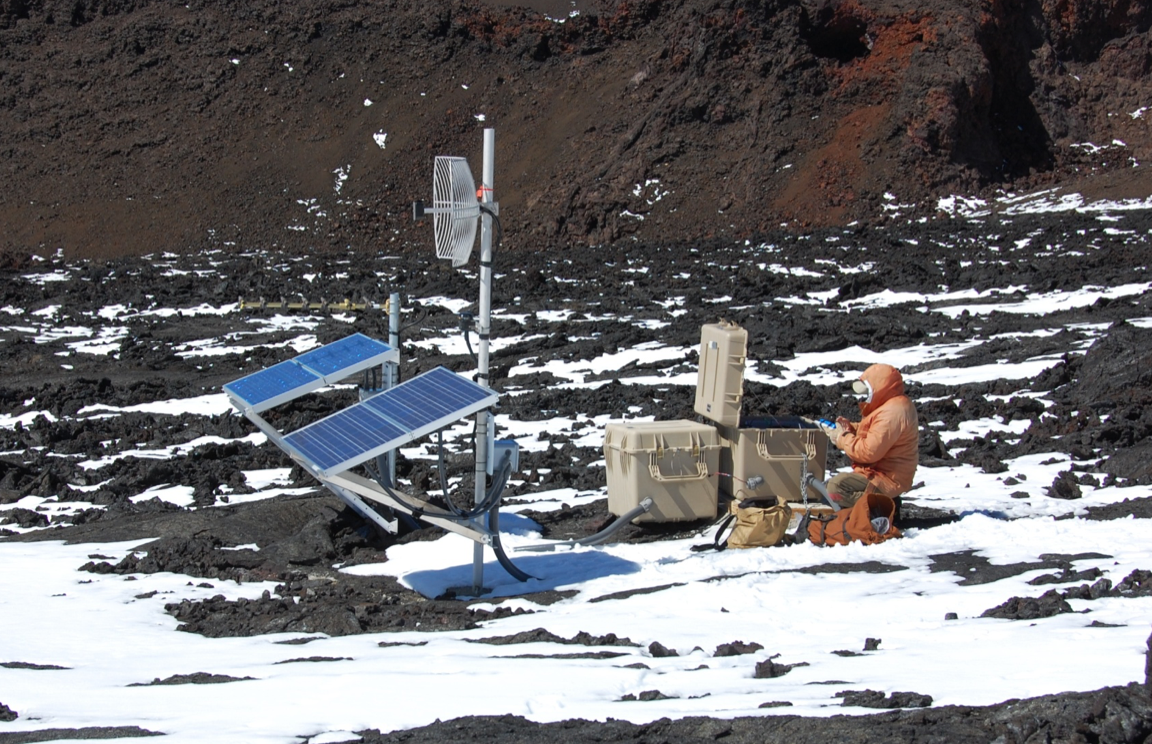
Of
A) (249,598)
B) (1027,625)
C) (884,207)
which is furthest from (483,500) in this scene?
(884,207)

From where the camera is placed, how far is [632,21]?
2095 inches

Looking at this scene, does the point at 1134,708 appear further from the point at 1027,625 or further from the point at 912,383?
the point at 912,383

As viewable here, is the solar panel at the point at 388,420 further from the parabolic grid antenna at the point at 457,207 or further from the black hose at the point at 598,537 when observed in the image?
the black hose at the point at 598,537

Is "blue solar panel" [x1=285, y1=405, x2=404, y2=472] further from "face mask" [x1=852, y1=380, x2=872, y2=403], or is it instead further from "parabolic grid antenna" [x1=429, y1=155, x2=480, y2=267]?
"face mask" [x1=852, y1=380, x2=872, y2=403]

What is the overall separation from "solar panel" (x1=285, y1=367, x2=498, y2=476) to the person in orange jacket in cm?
269

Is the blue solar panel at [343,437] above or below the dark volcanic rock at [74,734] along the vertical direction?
above

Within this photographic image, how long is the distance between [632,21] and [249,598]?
1907 inches

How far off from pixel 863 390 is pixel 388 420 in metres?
3.35

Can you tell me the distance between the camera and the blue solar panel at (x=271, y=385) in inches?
335

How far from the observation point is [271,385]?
885 cm

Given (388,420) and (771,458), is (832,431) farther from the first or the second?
(388,420)

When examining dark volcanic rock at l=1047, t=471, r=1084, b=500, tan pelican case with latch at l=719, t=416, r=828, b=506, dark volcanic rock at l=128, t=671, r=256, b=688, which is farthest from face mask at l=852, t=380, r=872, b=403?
dark volcanic rock at l=128, t=671, r=256, b=688

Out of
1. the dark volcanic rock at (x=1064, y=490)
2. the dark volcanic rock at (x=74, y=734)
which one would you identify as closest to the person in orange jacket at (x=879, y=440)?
the dark volcanic rock at (x=1064, y=490)

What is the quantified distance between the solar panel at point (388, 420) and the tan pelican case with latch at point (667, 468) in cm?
169
